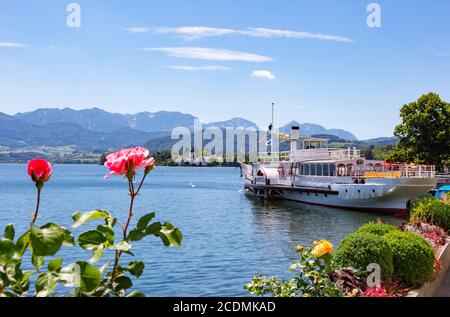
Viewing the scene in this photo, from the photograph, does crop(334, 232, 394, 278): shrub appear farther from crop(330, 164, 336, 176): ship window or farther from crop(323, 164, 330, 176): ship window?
crop(323, 164, 330, 176): ship window

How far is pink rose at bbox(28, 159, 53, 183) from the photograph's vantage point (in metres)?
2.66

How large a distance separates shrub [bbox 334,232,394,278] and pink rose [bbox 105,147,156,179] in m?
5.36

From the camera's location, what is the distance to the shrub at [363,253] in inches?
301

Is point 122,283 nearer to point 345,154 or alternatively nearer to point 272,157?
point 345,154

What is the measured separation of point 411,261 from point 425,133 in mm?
53487

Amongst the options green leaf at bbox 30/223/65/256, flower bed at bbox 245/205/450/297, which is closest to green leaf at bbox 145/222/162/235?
green leaf at bbox 30/223/65/256

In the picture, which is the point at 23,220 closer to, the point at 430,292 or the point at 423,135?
the point at 430,292

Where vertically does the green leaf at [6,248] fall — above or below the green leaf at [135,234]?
below

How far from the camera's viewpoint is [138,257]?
22.0m

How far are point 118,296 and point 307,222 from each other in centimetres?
3419

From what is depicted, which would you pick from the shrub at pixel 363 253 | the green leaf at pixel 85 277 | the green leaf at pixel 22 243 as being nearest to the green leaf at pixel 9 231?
the green leaf at pixel 22 243

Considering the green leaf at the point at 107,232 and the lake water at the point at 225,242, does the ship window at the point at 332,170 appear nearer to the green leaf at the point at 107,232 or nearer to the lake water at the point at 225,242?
the lake water at the point at 225,242

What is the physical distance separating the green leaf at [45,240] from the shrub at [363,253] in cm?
570
